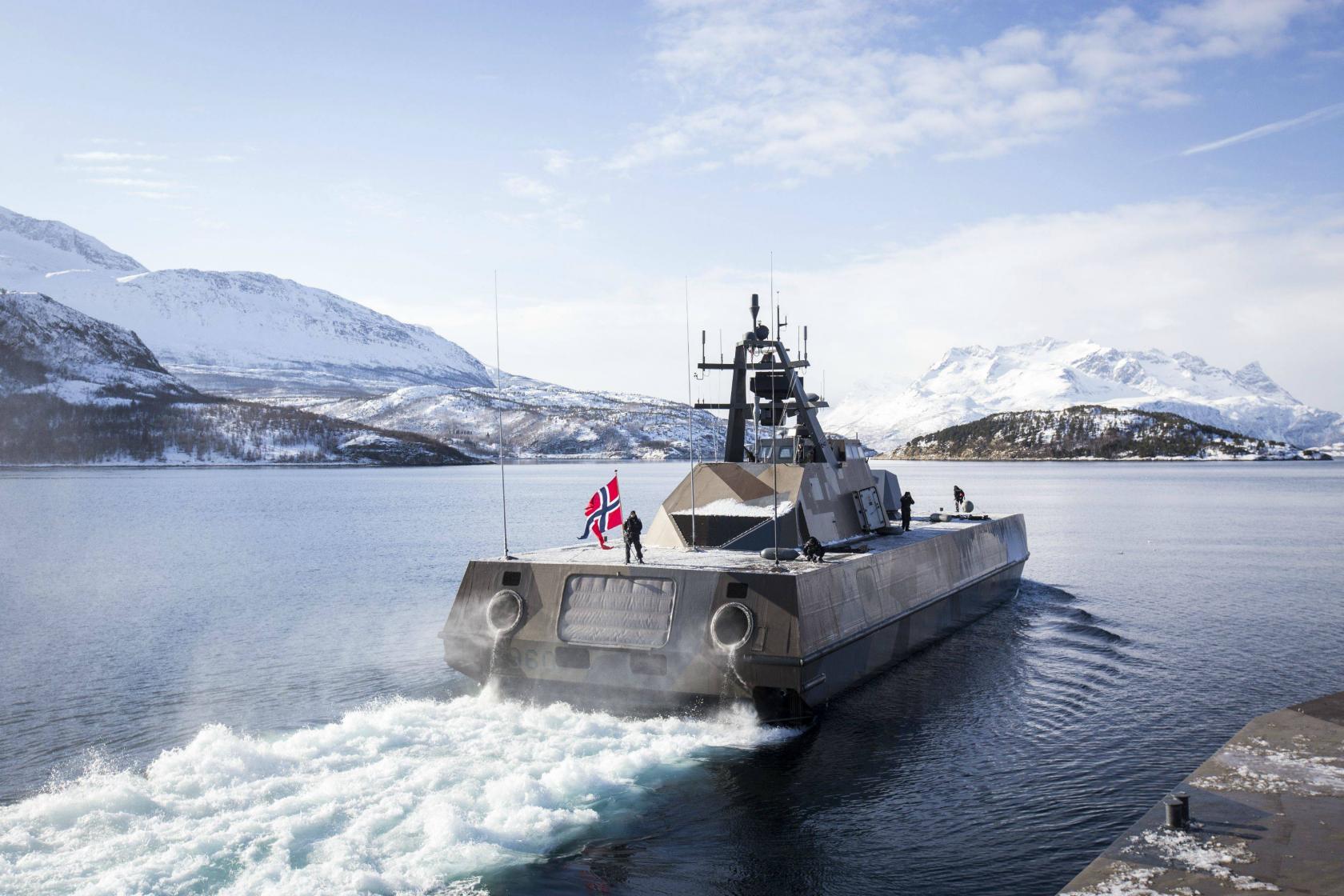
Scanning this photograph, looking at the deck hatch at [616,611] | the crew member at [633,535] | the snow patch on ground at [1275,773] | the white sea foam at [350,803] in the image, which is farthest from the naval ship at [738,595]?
the snow patch on ground at [1275,773]

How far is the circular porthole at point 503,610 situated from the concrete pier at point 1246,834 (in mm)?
11683

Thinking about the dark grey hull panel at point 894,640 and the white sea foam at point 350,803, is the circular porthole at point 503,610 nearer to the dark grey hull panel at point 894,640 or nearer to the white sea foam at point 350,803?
the white sea foam at point 350,803

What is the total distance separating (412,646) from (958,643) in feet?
49.7

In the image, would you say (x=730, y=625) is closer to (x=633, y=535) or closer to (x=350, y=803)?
(x=633, y=535)

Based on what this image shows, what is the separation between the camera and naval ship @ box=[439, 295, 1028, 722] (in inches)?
695

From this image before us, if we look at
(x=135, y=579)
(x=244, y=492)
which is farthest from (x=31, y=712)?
(x=244, y=492)

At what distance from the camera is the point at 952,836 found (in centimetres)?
1385

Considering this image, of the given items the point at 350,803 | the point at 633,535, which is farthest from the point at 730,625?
the point at 350,803

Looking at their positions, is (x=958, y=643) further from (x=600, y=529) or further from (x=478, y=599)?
(x=478, y=599)

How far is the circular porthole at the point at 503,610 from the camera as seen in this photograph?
19334mm

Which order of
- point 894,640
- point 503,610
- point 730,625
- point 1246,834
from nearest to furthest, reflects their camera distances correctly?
point 1246,834 → point 730,625 → point 503,610 → point 894,640

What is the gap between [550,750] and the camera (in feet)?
53.5

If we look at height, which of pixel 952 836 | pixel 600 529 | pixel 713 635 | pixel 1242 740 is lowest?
pixel 952 836

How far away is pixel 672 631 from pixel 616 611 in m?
1.30
